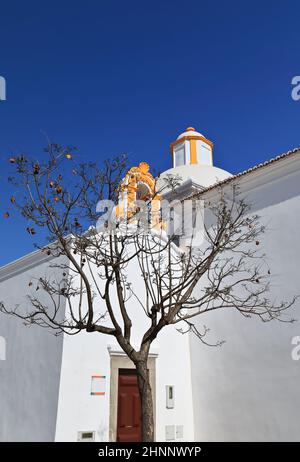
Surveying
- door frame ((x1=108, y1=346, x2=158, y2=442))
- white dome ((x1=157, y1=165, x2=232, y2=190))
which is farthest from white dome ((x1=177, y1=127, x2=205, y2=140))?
door frame ((x1=108, y1=346, x2=158, y2=442))

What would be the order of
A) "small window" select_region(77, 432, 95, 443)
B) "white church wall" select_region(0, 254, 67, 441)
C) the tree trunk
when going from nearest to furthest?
the tree trunk → "small window" select_region(77, 432, 95, 443) → "white church wall" select_region(0, 254, 67, 441)

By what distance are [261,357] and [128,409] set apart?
2867 mm

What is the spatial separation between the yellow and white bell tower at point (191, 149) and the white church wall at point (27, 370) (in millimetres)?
11451

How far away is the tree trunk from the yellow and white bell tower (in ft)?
46.5

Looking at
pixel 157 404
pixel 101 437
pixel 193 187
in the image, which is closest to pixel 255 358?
pixel 157 404

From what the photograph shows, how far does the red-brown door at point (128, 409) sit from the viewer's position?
7.98 m

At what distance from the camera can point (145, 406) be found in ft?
17.9

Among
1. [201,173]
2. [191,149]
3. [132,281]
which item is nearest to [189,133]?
[191,149]

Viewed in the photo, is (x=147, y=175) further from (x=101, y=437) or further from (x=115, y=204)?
(x=101, y=437)

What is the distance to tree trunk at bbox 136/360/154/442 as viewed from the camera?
17.7ft

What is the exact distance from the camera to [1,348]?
28.9 ft

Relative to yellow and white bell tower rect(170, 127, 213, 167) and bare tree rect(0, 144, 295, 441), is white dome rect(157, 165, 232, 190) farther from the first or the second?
bare tree rect(0, 144, 295, 441)
